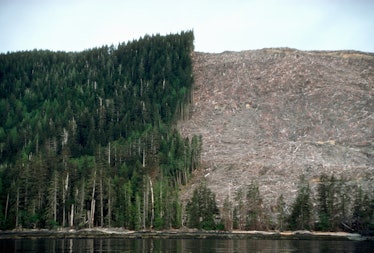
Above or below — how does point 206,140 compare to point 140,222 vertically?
above

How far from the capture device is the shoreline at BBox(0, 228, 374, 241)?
8650 cm

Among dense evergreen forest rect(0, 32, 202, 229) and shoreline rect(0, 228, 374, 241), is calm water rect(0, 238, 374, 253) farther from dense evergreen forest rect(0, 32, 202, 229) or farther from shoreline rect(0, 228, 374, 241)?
dense evergreen forest rect(0, 32, 202, 229)

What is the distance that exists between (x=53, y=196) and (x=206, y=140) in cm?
5904

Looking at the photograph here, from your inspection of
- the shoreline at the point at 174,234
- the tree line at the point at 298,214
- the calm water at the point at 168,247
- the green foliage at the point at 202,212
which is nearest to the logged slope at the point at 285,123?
the tree line at the point at 298,214

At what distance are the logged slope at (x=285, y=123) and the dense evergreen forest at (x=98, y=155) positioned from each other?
869cm

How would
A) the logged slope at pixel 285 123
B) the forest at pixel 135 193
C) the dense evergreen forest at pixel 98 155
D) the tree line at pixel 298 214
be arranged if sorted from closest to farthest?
the tree line at pixel 298 214, the forest at pixel 135 193, the dense evergreen forest at pixel 98 155, the logged slope at pixel 285 123

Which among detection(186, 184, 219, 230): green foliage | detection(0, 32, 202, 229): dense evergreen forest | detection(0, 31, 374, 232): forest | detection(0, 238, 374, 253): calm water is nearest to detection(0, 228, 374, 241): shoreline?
detection(186, 184, 219, 230): green foliage

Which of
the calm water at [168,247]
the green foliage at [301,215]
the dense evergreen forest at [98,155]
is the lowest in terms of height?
the calm water at [168,247]

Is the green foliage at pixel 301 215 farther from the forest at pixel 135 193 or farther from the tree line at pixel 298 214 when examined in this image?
the forest at pixel 135 193

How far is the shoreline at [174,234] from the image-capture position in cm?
8650

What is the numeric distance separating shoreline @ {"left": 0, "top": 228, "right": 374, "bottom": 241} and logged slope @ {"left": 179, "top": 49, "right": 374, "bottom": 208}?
59.5 feet

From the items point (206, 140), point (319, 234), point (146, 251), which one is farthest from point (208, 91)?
point (146, 251)

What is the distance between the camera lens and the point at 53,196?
4082 inches

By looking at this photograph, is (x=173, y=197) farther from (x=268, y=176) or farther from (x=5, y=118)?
(x=5, y=118)
